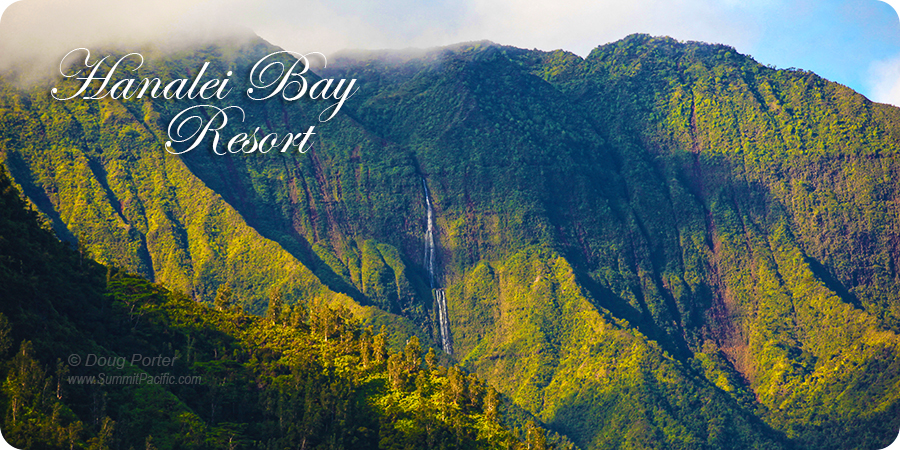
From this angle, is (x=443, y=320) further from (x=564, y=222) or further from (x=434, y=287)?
(x=564, y=222)

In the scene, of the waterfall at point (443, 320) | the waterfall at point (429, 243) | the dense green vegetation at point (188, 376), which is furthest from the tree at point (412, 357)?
the waterfall at point (429, 243)

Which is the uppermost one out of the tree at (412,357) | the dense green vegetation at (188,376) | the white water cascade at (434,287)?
the white water cascade at (434,287)

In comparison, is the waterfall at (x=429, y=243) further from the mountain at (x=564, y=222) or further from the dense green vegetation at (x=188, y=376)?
the dense green vegetation at (x=188, y=376)

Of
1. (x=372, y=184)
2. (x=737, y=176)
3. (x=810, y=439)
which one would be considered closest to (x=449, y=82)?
(x=372, y=184)

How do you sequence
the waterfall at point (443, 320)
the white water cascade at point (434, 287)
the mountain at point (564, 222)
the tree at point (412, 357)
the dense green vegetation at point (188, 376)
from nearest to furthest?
the dense green vegetation at point (188, 376) → the tree at point (412, 357) → the mountain at point (564, 222) → the waterfall at point (443, 320) → the white water cascade at point (434, 287)

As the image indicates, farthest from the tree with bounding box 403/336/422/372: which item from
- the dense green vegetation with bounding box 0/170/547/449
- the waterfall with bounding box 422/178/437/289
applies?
the waterfall with bounding box 422/178/437/289

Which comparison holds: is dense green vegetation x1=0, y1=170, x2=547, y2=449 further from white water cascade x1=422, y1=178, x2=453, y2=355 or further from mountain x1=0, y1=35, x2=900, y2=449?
white water cascade x1=422, y1=178, x2=453, y2=355

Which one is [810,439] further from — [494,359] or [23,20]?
[23,20]
